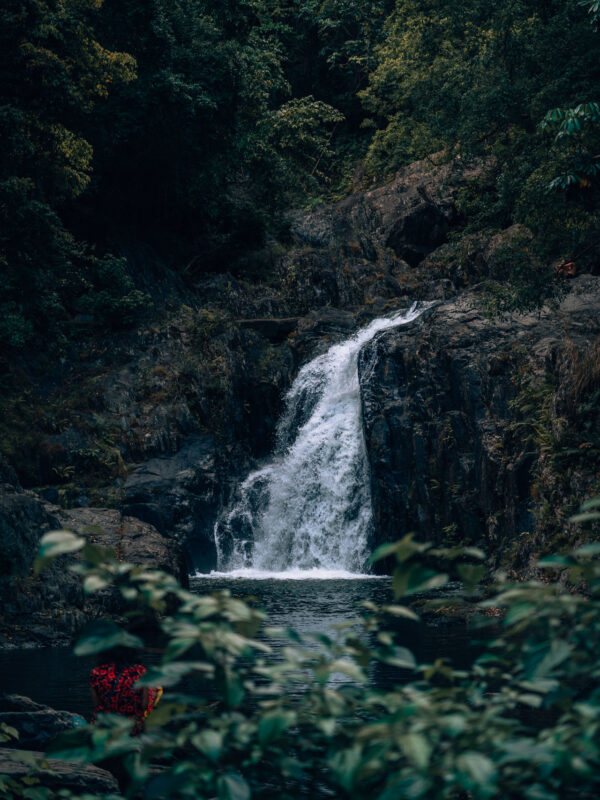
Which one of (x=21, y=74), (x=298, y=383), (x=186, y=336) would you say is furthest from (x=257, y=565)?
(x=21, y=74)

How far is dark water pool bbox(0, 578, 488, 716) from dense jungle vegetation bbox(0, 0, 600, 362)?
702cm

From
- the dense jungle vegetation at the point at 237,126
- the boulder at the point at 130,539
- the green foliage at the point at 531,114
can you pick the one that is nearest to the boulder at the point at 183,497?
the boulder at the point at 130,539

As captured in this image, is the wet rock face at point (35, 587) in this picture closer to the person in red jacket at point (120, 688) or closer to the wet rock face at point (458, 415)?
the wet rock face at point (458, 415)

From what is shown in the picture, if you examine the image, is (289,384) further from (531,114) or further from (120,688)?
(120,688)

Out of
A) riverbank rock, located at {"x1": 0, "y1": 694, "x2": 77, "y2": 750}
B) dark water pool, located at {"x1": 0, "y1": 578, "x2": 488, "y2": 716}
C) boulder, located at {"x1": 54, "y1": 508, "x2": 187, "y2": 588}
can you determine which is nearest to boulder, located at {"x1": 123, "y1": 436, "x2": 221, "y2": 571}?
dark water pool, located at {"x1": 0, "y1": 578, "x2": 488, "y2": 716}

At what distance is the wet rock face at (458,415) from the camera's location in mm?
17281

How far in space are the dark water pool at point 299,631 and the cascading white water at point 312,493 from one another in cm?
322

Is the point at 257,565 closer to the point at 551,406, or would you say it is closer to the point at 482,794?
the point at 551,406

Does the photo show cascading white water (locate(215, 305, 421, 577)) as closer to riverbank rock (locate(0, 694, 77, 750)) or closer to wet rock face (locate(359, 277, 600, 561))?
wet rock face (locate(359, 277, 600, 561))

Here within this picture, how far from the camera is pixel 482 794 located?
1803mm

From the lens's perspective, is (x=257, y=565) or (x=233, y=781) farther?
(x=257, y=565)

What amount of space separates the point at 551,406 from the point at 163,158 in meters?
18.7

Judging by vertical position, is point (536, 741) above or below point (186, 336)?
A: below

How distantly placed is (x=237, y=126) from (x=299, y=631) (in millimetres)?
A: 23239
